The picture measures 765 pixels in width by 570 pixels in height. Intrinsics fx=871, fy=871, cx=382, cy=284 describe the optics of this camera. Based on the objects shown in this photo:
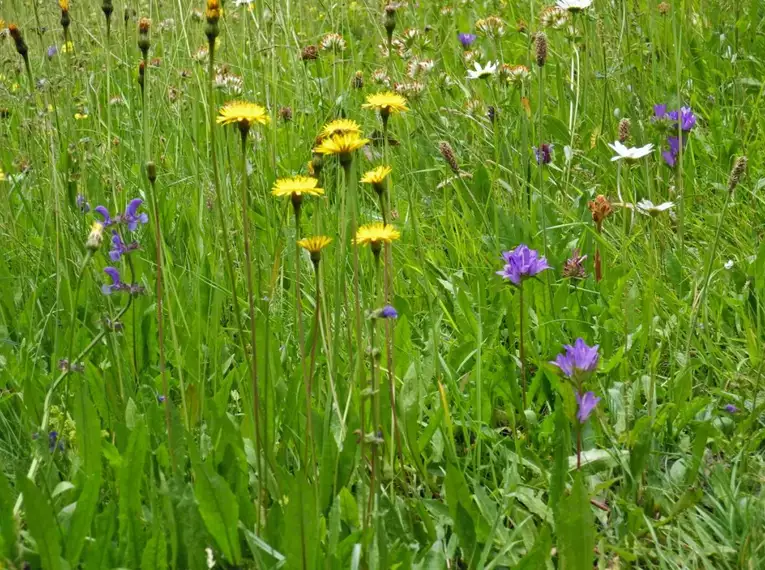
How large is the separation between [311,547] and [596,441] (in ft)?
1.78

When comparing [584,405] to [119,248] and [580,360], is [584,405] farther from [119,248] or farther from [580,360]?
[119,248]

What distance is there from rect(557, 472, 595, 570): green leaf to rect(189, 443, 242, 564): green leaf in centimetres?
40

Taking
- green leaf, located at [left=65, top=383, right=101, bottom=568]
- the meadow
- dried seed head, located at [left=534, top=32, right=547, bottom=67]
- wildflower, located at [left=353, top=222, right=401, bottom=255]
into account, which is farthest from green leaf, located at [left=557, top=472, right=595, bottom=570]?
dried seed head, located at [left=534, top=32, right=547, bottom=67]

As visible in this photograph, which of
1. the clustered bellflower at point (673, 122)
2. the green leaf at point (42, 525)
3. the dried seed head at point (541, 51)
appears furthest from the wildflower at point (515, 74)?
the green leaf at point (42, 525)

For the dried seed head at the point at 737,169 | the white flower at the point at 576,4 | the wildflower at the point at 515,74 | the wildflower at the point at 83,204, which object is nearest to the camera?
the dried seed head at the point at 737,169

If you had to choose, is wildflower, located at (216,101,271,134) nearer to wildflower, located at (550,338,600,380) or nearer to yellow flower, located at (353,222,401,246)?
yellow flower, located at (353,222,401,246)

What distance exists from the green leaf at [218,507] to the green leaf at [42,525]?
6.5 inches

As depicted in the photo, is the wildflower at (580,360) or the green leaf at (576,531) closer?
the green leaf at (576,531)

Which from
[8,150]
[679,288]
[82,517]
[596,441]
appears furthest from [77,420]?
[8,150]

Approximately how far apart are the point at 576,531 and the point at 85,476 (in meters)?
0.64

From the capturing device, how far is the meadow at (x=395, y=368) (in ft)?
3.45

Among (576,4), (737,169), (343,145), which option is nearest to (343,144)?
(343,145)

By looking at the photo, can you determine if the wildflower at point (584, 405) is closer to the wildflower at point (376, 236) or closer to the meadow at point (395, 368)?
the meadow at point (395, 368)

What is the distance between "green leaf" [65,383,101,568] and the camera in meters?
1.06
